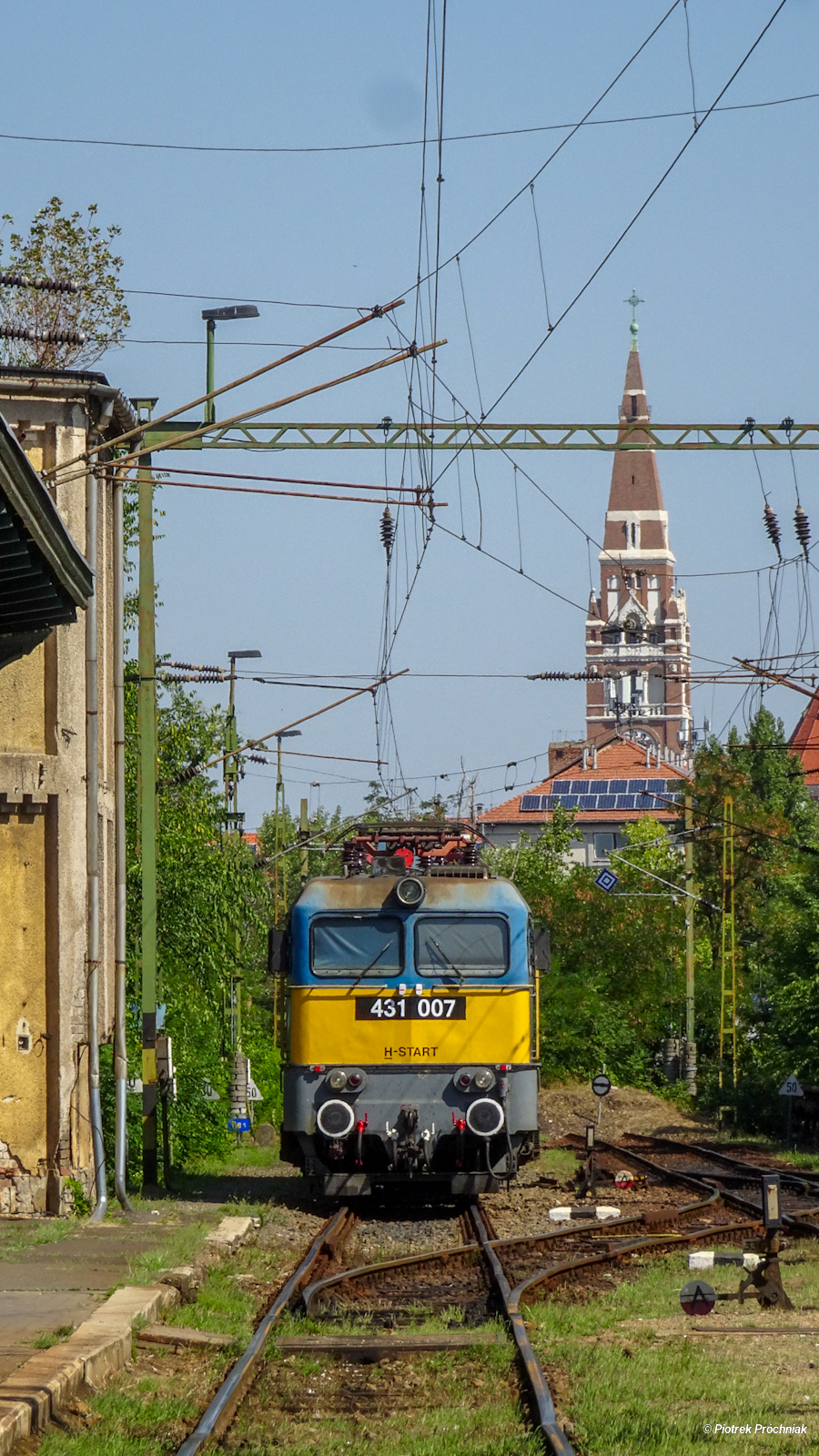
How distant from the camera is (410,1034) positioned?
16719mm

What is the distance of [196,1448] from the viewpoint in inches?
282

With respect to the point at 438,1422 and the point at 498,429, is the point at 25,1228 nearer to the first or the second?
the point at 438,1422

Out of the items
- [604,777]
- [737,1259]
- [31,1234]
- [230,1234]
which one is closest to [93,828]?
[31,1234]

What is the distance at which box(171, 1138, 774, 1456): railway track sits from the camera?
845 centimetres

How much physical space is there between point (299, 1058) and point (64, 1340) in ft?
25.5

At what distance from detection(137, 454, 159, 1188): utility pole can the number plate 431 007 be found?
3184 mm

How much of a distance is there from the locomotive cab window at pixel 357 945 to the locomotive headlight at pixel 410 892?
221 millimetres

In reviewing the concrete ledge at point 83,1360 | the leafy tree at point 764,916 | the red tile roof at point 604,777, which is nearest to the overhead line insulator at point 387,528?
the leafy tree at point 764,916

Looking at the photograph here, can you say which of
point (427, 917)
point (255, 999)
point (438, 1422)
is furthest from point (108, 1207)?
Result: point (255, 999)

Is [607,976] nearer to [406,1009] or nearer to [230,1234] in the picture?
[406,1009]

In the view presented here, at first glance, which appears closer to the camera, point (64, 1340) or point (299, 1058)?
point (64, 1340)

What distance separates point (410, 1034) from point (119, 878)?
3588 mm

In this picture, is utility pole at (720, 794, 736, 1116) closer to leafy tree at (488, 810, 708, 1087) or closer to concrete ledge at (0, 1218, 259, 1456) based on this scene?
leafy tree at (488, 810, 708, 1087)

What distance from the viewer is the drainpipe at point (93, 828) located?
55.9ft
